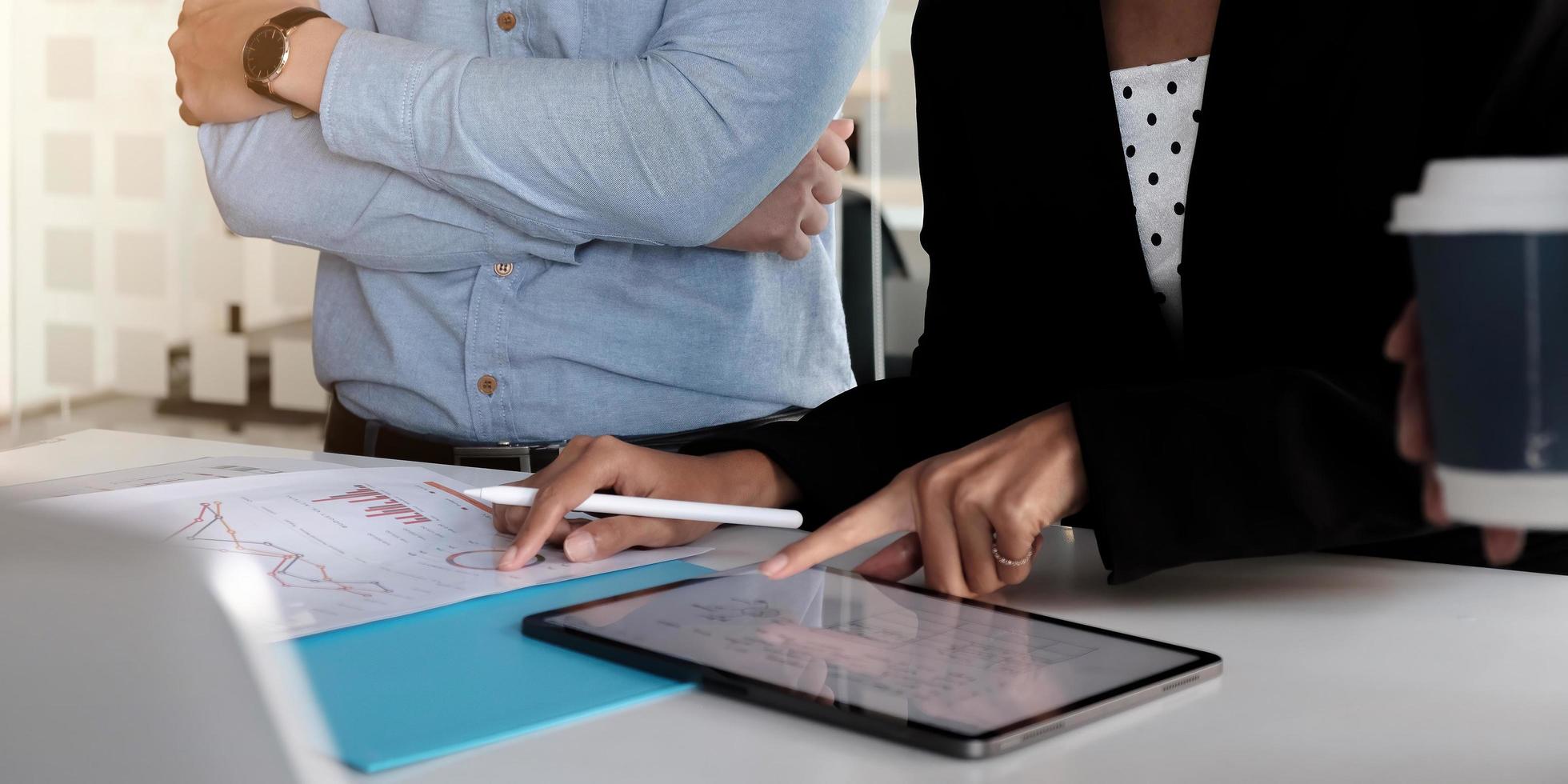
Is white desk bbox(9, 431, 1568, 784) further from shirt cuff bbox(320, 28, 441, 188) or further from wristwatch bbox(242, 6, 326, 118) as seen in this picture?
wristwatch bbox(242, 6, 326, 118)

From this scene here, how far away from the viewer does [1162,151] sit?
2.62 ft

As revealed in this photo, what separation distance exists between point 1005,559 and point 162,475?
1.66ft

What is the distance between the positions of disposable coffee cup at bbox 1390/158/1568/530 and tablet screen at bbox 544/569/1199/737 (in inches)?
8.2

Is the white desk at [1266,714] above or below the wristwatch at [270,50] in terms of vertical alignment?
below

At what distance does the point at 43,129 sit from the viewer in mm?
3041

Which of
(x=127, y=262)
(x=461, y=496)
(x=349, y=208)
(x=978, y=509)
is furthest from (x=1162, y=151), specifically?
(x=127, y=262)

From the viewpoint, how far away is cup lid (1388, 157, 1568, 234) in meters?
0.18

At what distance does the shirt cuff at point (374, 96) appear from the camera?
91 centimetres

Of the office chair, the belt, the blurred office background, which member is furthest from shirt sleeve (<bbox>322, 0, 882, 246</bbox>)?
the blurred office background

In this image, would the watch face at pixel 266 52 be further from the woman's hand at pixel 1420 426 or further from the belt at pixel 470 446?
the woman's hand at pixel 1420 426

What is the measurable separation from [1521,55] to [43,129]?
10.8 ft

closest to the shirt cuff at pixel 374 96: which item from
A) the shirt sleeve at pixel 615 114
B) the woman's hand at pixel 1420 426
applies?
the shirt sleeve at pixel 615 114

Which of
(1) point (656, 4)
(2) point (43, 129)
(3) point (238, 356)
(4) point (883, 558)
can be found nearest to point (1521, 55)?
(4) point (883, 558)

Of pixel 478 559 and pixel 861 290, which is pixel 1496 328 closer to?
pixel 478 559
